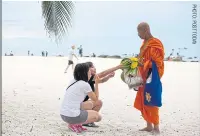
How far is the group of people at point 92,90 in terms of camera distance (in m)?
7.14

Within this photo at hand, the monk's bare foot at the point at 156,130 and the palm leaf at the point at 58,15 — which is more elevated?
the palm leaf at the point at 58,15

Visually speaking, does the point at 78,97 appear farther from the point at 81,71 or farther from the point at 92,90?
the point at 92,90

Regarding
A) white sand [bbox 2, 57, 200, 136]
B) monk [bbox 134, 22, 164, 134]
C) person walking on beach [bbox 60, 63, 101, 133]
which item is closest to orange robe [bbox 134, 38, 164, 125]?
monk [bbox 134, 22, 164, 134]

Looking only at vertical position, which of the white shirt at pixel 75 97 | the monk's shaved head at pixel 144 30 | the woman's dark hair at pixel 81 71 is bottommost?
the white shirt at pixel 75 97

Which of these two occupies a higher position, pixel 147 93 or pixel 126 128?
pixel 147 93

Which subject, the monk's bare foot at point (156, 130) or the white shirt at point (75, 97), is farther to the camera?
the monk's bare foot at point (156, 130)

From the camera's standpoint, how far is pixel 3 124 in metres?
8.00

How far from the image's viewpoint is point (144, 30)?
7.60m

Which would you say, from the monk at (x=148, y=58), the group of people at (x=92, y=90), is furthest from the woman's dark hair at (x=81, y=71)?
the monk at (x=148, y=58)

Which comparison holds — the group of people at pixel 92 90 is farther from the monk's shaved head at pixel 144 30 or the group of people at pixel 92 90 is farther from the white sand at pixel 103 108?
the white sand at pixel 103 108

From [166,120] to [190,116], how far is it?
0.84 m

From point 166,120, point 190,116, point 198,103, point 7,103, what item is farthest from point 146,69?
point 198,103

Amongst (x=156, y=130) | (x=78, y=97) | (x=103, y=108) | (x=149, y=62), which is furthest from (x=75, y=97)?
(x=103, y=108)

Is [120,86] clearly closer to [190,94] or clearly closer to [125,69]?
[190,94]
